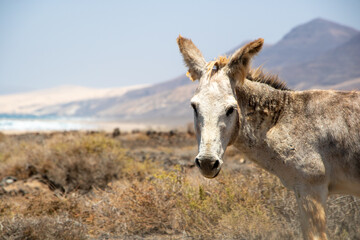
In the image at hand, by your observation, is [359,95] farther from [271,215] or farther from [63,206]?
[63,206]

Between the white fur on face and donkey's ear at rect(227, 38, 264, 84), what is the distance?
0.48 feet

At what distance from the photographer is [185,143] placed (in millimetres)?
22625

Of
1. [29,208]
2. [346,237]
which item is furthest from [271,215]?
[29,208]

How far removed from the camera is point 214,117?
14.3 feet

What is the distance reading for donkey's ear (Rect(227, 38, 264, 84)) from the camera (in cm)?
467

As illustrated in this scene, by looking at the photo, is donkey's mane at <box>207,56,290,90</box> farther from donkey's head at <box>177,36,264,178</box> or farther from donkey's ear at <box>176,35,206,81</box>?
donkey's ear at <box>176,35,206,81</box>

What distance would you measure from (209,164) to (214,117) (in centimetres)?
49

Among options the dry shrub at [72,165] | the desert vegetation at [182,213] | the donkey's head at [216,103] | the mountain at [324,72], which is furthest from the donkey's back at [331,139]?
the mountain at [324,72]

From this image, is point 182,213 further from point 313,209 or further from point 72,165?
point 72,165

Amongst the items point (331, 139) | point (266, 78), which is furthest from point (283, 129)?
point (266, 78)

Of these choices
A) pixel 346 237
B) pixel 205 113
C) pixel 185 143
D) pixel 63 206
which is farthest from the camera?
pixel 185 143

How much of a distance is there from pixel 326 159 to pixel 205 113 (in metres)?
1.32

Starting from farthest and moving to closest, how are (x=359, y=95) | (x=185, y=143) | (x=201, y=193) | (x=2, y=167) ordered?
(x=185, y=143), (x=2, y=167), (x=201, y=193), (x=359, y=95)

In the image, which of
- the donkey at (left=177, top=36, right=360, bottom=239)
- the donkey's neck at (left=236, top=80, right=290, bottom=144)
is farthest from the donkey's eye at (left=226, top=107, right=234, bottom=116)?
the donkey's neck at (left=236, top=80, right=290, bottom=144)
